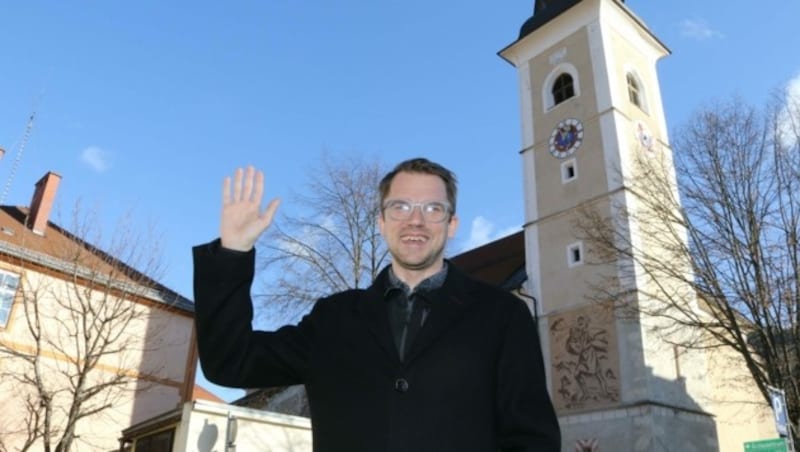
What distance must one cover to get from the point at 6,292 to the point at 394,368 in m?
20.2

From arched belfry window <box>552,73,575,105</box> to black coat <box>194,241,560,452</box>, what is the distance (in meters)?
26.1

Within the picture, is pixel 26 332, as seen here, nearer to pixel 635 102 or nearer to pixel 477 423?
pixel 477 423

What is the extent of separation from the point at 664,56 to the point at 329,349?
105 feet

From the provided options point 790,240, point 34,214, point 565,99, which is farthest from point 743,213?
point 34,214

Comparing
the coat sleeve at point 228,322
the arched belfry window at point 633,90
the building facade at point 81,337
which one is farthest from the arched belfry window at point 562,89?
the coat sleeve at point 228,322

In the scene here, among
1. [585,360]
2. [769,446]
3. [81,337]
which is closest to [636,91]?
[585,360]

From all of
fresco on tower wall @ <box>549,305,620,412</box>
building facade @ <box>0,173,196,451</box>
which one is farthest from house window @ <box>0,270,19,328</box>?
fresco on tower wall @ <box>549,305,620,412</box>

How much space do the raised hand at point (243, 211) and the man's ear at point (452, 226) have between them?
2.04 feet

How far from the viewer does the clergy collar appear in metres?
2.14

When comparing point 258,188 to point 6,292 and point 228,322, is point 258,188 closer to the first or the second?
point 228,322

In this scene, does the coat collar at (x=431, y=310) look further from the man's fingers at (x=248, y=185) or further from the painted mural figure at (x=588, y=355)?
the painted mural figure at (x=588, y=355)

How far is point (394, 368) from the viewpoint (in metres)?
1.91

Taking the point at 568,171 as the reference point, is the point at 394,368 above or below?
below

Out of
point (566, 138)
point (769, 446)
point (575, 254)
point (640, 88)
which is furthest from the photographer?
point (640, 88)
